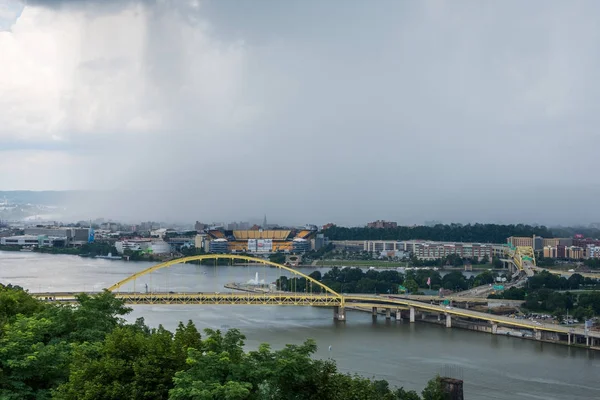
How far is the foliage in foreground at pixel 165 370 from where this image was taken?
5188mm

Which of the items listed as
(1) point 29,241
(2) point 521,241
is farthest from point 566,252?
(1) point 29,241

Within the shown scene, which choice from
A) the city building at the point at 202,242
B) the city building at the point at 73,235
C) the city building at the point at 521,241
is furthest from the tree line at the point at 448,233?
the city building at the point at 73,235

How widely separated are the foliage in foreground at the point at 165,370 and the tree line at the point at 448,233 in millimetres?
40700

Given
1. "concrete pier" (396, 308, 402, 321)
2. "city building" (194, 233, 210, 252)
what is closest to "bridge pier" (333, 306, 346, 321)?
"concrete pier" (396, 308, 402, 321)

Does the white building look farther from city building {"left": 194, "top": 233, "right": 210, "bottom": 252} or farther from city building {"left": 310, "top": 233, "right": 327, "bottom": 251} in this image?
city building {"left": 310, "top": 233, "right": 327, "bottom": 251}

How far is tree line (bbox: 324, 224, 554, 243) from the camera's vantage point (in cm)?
4581

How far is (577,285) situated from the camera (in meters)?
24.2

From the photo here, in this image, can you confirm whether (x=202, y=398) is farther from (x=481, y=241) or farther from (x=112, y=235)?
(x=112, y=235)

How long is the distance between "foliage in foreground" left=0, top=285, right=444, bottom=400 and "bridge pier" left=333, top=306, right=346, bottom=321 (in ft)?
35.5

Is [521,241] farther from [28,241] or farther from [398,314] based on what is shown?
[28,241]

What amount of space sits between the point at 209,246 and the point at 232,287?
732 inches

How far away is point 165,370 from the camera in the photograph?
549 cm

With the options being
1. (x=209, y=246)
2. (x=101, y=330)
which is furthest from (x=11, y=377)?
(x=209, y=246)

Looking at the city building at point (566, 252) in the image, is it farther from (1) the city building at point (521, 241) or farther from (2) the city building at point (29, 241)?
(2) the city building at point (29, 241)
